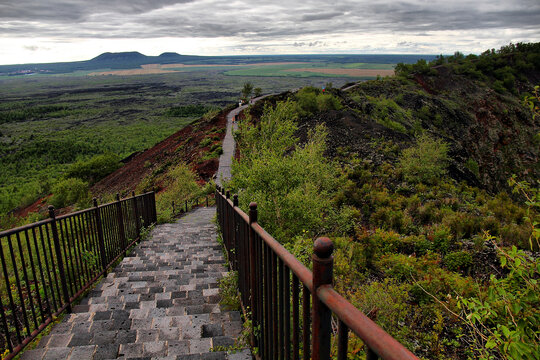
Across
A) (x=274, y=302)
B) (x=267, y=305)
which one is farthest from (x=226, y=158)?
(x=274, y=302)

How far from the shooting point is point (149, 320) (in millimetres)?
3861

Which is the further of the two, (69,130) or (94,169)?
(69,130)

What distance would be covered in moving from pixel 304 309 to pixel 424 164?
23.3m

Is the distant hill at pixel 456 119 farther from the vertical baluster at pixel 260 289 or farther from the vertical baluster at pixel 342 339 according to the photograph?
the vertical baluster at pixel 342 339

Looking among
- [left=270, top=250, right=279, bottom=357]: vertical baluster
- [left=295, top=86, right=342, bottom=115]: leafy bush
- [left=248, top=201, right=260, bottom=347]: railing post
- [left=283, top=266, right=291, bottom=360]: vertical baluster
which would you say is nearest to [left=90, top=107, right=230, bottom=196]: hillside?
[left=295, top=86, right=342, bottom=115]: leafy bush

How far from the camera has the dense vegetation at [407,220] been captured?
3463mm

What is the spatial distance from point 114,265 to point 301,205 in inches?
178

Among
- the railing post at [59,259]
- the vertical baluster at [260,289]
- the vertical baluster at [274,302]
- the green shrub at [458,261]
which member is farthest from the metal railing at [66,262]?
the green shrub at [458,261]

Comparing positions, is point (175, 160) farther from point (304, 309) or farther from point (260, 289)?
point (304, 309)

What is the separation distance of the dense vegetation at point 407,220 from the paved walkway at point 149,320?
179 cm

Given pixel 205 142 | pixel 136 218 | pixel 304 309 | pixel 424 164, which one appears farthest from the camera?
pixel 205 142

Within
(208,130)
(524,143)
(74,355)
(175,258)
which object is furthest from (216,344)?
(524,143)

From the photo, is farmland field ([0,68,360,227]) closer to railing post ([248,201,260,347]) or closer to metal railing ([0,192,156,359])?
metal railing ([0,192,156,359])

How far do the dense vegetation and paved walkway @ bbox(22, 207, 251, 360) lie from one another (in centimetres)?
179
